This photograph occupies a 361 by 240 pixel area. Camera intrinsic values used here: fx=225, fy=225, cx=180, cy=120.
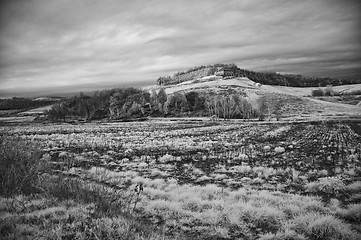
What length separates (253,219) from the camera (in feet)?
25.5

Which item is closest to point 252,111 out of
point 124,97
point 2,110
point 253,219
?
point 124,97

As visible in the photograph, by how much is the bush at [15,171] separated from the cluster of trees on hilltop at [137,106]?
76874 millimetres

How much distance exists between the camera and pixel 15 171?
761 cm

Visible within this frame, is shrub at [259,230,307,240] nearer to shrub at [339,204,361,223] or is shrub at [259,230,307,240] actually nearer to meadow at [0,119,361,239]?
meadow at [0,119,361,239]

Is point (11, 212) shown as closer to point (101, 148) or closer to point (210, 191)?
point (210, 191)

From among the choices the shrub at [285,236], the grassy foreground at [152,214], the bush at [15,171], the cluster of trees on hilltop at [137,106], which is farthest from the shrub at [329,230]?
the cluster of trees on hilltop at [137,106]

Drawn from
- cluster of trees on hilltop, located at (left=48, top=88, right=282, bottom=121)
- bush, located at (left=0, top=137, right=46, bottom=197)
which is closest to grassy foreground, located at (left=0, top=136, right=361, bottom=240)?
bush, located at (left=0, top=137, right=46, bottom=197)

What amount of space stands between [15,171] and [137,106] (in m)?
87.5

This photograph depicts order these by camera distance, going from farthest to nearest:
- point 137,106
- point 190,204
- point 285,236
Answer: point 137,106
point 190,204
point 285,236

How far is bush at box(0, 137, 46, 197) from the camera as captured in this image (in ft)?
23.0

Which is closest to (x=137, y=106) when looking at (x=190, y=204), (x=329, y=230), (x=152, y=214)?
(x=190, y=204)

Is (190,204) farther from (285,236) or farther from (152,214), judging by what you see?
(285,236)

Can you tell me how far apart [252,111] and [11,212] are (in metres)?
80.3

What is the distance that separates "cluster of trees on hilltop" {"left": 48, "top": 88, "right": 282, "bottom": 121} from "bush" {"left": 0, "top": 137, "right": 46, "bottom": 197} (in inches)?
3027
